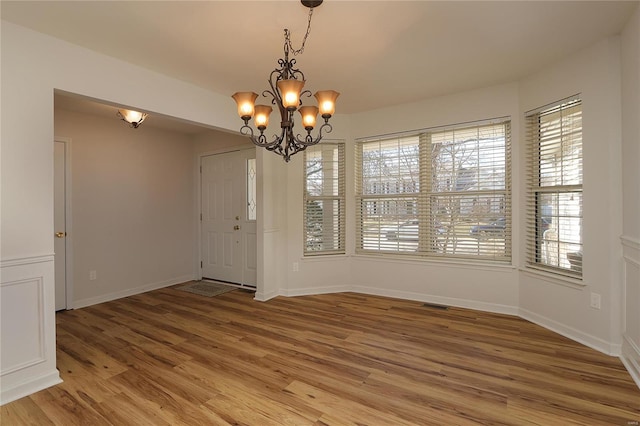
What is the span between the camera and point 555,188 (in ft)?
9.98

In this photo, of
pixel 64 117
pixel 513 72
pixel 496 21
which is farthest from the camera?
pixel 64 117

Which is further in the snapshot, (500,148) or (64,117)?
(64,117)

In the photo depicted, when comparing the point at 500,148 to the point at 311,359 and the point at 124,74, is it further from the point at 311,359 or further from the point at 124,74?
the point at 124,74

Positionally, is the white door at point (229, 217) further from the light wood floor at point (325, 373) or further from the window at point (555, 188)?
the window at point (555, 188)

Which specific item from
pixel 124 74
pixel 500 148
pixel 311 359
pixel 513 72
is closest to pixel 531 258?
pixel 500 148

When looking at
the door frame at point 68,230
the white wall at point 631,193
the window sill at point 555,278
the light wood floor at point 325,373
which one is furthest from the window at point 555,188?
the door frame at point 68,230

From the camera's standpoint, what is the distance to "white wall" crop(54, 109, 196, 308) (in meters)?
3.98

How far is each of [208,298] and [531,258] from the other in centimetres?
391

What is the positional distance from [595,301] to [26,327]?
14.3 ft

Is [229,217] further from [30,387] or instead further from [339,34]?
[339,34]

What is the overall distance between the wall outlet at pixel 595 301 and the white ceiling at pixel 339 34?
6.89 feet

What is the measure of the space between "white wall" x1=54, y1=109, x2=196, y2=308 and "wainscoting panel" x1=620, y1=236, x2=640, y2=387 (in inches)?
211

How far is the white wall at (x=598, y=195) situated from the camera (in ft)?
8.34

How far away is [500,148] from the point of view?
3.56 m
